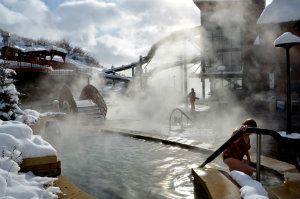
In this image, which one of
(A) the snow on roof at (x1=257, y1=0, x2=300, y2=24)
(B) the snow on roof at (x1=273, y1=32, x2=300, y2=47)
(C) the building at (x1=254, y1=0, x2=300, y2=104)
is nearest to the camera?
(B) the snow on roof at (x1=273, y1=32, x2=300, y2=47)

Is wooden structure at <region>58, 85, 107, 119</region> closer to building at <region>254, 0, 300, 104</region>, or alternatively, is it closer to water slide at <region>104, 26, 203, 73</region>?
water slide at <region>104, 26, 203, 73</region>

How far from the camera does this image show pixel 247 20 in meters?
26.6

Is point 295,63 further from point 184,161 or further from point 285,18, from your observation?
point 184,161

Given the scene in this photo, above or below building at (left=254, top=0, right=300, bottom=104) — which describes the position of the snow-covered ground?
below

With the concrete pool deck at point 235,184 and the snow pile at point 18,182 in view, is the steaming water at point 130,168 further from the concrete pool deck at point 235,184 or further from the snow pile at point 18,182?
the snow pile at point 18,182

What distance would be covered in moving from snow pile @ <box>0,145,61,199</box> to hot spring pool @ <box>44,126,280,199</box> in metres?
0.88

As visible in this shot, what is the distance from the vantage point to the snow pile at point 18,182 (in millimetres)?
2626

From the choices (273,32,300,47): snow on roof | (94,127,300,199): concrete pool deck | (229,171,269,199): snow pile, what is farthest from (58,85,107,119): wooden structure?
(229,171,269,199): snow pile

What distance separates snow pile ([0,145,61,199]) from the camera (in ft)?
8.62

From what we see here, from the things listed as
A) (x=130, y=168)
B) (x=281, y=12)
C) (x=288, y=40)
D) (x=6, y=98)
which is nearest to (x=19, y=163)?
(x=130, y=168)

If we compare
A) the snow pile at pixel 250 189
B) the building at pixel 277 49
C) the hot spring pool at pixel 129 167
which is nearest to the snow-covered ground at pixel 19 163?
the hot spring pool at pixel 129 167

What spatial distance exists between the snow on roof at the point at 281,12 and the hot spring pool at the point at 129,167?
14.9 meters

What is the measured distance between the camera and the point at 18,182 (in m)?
2.88

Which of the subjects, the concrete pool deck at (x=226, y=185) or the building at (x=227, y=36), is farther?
the building at (x=227, y=36)
